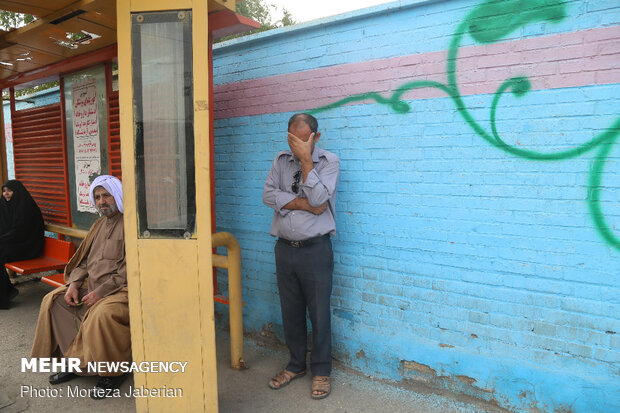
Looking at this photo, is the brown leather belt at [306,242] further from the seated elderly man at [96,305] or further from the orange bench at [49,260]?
the orange bench at [49,260]

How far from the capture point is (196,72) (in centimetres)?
231

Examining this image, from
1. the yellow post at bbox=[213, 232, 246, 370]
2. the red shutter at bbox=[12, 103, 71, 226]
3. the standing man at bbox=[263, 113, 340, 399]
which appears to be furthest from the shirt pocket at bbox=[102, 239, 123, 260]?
the red shutter at bbox=[12, 103, 71, 226]

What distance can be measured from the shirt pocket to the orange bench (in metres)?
1.49

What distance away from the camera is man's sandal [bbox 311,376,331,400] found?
3.00 metres

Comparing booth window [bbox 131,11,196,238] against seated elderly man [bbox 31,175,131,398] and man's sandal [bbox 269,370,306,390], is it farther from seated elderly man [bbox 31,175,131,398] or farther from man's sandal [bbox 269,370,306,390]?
man's sandal [bbox 269,370,306,390]

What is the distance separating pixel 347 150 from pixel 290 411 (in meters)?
1.86

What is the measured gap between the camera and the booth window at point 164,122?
235 cm

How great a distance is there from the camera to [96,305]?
127 inches

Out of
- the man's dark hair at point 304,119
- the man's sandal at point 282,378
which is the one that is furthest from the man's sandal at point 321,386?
the man's dark hair at point 304,119

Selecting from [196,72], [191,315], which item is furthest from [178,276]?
[196,72]

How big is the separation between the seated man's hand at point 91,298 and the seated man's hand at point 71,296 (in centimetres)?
16

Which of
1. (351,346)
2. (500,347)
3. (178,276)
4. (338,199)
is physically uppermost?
(338,199)

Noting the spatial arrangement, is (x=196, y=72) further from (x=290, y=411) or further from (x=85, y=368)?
(x=85, y=368)

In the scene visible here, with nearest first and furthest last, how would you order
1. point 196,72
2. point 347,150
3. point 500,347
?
point 196,72, point 500,347, point 347,150
